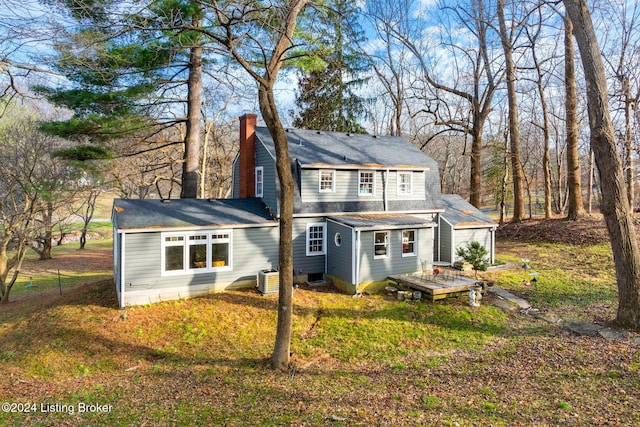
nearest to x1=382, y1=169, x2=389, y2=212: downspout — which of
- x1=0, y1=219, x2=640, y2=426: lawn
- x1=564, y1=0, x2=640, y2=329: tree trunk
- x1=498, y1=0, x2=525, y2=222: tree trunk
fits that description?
x1=0, y1=219, x2=640, y2=426: lawn

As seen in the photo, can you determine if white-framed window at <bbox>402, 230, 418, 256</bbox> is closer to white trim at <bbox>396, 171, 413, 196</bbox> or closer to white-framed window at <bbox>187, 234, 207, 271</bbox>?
white trim at <bbox>396, 171, 413, 196</bbox>

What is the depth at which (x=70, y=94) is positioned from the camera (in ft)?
48.2

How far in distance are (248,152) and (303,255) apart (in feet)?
18.4

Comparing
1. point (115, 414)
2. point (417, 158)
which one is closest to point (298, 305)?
point (115, 414)

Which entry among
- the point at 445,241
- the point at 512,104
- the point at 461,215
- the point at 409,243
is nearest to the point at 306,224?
the point at 409,243

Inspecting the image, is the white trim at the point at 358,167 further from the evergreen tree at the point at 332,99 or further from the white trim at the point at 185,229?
the evergreen tree at the point at 332,99

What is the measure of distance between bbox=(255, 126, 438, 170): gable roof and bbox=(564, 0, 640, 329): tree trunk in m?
8.06

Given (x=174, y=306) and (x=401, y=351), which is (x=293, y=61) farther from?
(x=401, y=351)

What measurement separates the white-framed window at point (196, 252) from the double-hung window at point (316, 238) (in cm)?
325

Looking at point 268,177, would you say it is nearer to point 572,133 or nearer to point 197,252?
point 197,252

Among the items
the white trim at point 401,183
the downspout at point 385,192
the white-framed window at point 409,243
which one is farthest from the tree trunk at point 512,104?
the white-framed window at point 409,243

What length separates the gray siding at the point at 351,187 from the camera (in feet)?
51.4

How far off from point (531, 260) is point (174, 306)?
655 inches

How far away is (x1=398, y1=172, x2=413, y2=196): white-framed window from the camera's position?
1759cm
